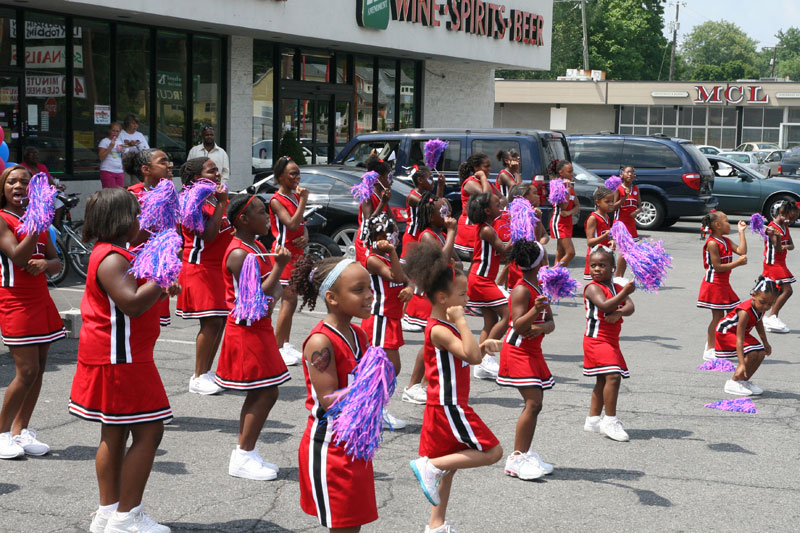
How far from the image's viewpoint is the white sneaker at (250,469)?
5363 millimetres

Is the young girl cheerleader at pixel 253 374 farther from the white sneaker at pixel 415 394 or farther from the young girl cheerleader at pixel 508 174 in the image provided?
the young girl cheerleader at pixel 508 174

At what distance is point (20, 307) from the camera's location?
5496 millimetres

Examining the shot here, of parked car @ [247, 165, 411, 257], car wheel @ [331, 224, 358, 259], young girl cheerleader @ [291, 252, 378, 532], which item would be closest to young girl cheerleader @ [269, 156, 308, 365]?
young girl cheerleader @ [291, 252, 378, 532]

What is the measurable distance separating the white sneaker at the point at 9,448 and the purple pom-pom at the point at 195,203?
5.79 ft

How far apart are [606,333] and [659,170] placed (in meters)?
15.0

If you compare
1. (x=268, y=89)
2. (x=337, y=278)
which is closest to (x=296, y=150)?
(x=268, y=89)

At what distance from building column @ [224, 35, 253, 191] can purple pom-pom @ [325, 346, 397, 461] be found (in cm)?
1581

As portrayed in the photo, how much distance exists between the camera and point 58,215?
466 inches

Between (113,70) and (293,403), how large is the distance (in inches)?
452

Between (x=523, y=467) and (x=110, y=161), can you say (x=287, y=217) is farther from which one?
(x=110, y=161)

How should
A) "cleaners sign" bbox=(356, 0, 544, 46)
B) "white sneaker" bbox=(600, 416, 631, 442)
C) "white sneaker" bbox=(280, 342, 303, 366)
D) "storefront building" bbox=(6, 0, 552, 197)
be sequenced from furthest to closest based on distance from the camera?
1. "cleaners sign" bbox=(356, 0, 544, 46)
2. "storefront building" bbox=(6, 0, 552, 197)
3. "white sneaker" bbox=(280, 342, 303, 366)
4. "white sneaker" bbox=(600, 416, 631, 442)

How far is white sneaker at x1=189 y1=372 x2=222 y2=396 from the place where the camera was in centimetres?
723

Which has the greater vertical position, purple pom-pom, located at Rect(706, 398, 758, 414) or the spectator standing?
the spectator standing

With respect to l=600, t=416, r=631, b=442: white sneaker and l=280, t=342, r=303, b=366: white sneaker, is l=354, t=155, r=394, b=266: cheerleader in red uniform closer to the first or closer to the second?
l=280, t=342, r=303, b=366: white sneaker
